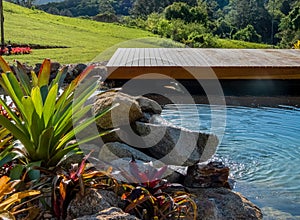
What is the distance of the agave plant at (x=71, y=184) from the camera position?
2.37 meters

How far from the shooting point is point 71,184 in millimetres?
2428

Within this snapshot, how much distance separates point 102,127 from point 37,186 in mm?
1093

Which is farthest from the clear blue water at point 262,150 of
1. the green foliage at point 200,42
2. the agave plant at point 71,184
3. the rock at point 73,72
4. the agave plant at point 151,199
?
the green foliage at point 200,42

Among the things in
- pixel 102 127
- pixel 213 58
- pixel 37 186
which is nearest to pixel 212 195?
pixel 102 127

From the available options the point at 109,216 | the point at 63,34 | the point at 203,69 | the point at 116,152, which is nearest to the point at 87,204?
the point at 109,216

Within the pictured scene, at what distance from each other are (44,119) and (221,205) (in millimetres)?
1328

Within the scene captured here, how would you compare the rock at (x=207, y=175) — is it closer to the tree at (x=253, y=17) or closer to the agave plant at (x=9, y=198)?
the agave plant at (x=9, y=198)

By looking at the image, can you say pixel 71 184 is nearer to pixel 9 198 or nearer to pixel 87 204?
pixel 87 204

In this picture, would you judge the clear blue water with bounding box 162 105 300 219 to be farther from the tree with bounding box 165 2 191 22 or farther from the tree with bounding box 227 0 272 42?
the tree with bounding box 227 0 272 42

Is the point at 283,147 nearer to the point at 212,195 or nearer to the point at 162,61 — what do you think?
the point at 212,195

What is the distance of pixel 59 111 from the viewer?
283 centimetres

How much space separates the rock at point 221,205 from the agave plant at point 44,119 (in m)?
0.82

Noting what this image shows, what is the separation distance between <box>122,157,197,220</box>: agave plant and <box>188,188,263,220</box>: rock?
147mm

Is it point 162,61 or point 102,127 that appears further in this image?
point 162,61
